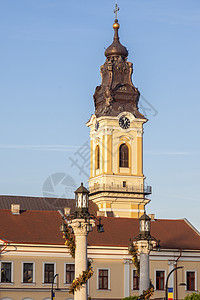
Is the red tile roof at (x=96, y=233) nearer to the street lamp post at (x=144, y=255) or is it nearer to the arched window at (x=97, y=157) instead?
the street lamp post at (x=144, y=255)

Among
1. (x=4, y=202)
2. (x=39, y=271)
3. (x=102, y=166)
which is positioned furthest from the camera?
(x=102, y=166)

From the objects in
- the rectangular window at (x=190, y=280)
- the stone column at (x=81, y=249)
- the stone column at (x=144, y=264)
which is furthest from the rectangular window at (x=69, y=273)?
the stone column at (x=81, y=249)

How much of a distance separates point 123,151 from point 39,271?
32.2 metres

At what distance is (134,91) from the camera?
94125mm

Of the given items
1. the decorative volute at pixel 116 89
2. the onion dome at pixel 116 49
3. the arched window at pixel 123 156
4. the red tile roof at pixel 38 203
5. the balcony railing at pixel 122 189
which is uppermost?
the onion dome at pixel 116 49

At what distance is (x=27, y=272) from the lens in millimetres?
64125

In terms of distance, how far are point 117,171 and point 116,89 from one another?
9.80 metres

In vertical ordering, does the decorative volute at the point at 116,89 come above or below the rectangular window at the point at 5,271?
above

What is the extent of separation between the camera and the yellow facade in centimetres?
9044

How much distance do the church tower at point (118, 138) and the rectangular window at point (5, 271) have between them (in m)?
28.4

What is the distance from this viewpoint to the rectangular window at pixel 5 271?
63.2 metres

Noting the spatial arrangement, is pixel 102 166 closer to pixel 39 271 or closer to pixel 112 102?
pixel 112 102

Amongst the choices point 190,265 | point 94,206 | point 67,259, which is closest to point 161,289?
point 190,265

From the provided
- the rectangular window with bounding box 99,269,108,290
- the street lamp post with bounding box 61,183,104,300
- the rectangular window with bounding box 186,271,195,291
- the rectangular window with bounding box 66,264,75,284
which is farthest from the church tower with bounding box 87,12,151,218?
the street lamp post with bounding box 61,183,104,300
